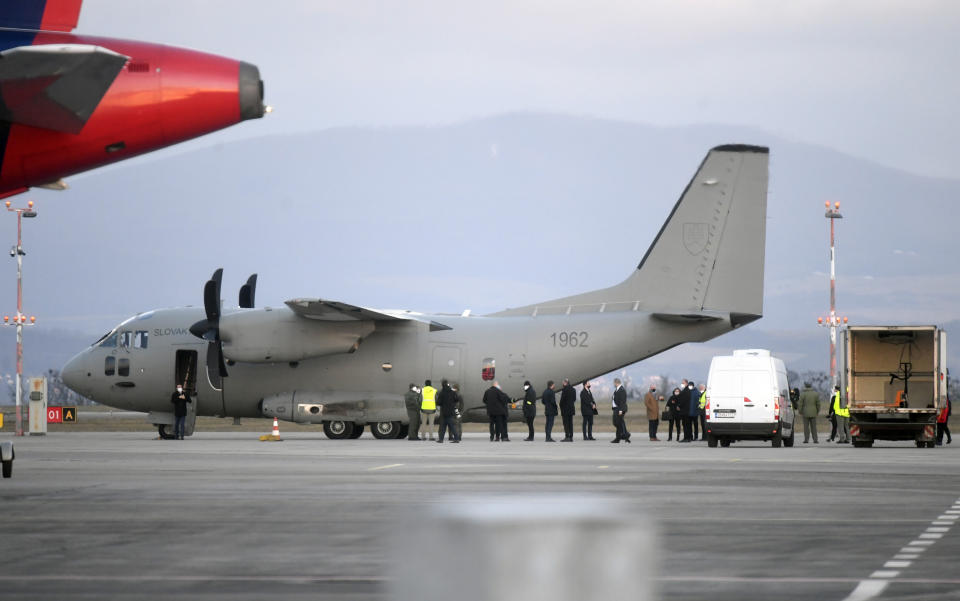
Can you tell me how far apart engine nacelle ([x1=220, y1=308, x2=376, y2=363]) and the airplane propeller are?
0.32 m

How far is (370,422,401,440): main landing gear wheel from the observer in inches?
1484

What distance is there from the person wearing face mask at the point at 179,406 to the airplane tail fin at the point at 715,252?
12.3m

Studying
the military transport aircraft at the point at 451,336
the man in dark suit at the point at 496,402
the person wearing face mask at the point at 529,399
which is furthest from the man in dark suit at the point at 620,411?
the man in dark suit at the point at 496,402

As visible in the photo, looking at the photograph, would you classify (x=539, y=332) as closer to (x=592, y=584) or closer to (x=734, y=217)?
(x=734, y=217)

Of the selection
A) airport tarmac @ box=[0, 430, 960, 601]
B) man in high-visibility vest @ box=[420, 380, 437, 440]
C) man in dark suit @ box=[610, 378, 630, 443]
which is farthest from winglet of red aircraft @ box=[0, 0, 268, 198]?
man in dark suit @ box=[610, 378, 630, 443]

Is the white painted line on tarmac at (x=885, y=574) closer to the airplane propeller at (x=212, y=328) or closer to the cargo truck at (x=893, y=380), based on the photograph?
the cargo truck at (x=893, y=380)

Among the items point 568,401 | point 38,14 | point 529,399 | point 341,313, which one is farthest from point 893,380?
point 38,14

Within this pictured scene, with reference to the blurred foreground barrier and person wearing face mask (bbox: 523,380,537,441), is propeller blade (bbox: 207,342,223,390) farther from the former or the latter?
the blurred foreground barrier

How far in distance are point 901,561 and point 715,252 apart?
25784 mm

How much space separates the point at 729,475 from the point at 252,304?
21.7 m

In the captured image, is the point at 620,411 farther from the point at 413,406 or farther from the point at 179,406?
the point at 179,406

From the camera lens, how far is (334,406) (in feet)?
120

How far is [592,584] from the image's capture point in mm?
2568

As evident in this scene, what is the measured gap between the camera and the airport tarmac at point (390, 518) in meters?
9.61
